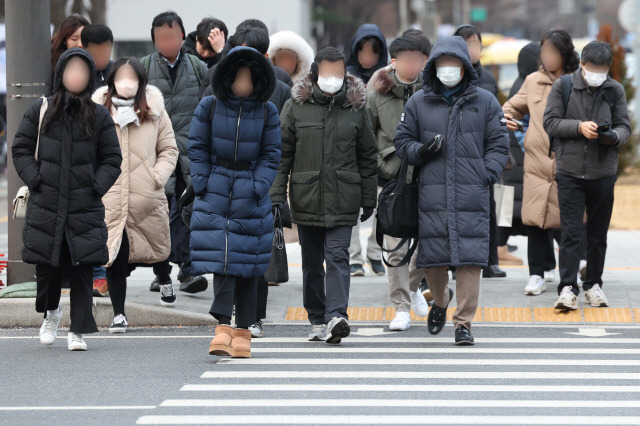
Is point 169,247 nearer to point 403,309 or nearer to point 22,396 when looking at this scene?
point 403,309

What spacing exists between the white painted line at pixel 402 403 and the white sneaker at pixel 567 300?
2.88 metres

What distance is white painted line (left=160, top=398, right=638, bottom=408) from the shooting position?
677cm

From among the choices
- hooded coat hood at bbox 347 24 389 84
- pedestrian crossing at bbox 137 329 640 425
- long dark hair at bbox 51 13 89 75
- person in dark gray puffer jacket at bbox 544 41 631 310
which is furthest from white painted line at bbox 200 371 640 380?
hooded coat hood at bbox 347 24 389 84

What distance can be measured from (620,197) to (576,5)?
88870mm

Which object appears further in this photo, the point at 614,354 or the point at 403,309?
the point at 403,309

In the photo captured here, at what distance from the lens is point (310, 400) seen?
22.7 ft

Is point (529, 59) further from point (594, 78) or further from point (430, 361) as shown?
point (430, 361)

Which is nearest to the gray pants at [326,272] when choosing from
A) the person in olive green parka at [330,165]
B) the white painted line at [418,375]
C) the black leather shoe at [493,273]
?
the person in olive green parka at [330,165]

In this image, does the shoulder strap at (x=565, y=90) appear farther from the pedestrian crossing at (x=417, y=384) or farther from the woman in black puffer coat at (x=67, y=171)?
the woman in black puffer coat at (x=67, y=171)

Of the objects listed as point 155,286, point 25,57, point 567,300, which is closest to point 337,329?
point 567,300

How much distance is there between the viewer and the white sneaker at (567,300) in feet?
31.9

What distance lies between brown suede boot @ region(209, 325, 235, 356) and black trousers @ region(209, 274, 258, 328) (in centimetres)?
6

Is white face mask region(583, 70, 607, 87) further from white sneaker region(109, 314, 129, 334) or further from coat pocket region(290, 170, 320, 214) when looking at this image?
white sneaker region(109, 314, 129, 334)

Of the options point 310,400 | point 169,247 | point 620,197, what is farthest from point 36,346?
point 620,197
